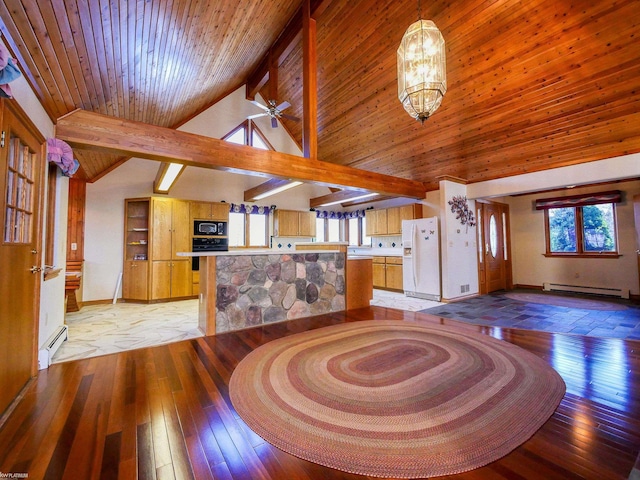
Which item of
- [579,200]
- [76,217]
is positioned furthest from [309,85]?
[579,200]

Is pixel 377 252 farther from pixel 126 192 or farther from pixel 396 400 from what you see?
pixel 126 192

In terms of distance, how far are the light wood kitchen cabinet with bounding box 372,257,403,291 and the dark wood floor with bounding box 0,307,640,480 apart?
3994 mm

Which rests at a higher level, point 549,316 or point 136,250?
point 136,250

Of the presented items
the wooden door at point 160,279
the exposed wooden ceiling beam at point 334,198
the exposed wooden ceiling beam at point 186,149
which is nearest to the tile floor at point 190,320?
the wooden door at point 160,279

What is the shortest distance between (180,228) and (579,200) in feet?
29.5

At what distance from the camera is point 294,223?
771 centimetres

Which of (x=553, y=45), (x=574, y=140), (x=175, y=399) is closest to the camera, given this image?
(x=175, y=399)

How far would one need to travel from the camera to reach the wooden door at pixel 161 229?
217 inches

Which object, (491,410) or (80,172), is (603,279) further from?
(80,172)

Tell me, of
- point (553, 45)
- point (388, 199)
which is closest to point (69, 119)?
point (553, 45)

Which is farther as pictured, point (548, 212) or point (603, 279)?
point (548, 212)

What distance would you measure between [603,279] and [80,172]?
10.8 m

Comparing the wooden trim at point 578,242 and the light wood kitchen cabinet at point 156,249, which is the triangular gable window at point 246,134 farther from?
the wooden trim at point 578,242

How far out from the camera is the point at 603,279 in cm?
591
